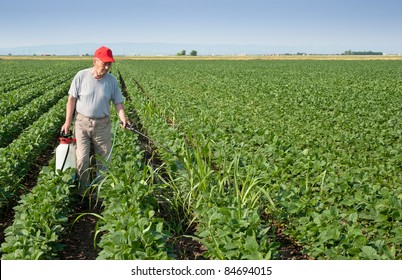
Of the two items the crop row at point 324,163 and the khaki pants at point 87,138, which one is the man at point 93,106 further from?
the crop row at point 324,163

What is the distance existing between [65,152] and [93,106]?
33.7 inches

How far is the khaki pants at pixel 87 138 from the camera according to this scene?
5.73m

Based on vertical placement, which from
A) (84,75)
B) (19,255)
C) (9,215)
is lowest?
(9,215)

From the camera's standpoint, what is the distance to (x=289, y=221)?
489cm

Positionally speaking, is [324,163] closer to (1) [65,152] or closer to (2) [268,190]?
(2) [268,190]

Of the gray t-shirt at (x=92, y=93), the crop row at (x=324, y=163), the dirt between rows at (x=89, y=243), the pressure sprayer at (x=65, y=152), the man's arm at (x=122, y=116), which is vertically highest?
the gray t-shirt at (x=92, y=93)

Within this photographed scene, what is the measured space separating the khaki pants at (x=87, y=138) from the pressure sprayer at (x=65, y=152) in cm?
12

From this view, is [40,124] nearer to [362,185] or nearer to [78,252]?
[78,252]

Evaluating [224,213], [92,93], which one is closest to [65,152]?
[92,93]

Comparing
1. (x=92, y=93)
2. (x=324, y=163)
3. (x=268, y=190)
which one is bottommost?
(x=268, y=190)

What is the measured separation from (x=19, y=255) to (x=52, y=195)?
1.36 m

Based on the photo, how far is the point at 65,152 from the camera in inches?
232

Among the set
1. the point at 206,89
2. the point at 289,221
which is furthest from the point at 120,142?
the point at 206,89

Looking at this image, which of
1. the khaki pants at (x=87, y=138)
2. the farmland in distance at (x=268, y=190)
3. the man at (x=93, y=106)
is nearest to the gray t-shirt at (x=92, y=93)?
the man at (x=93, y=106)
